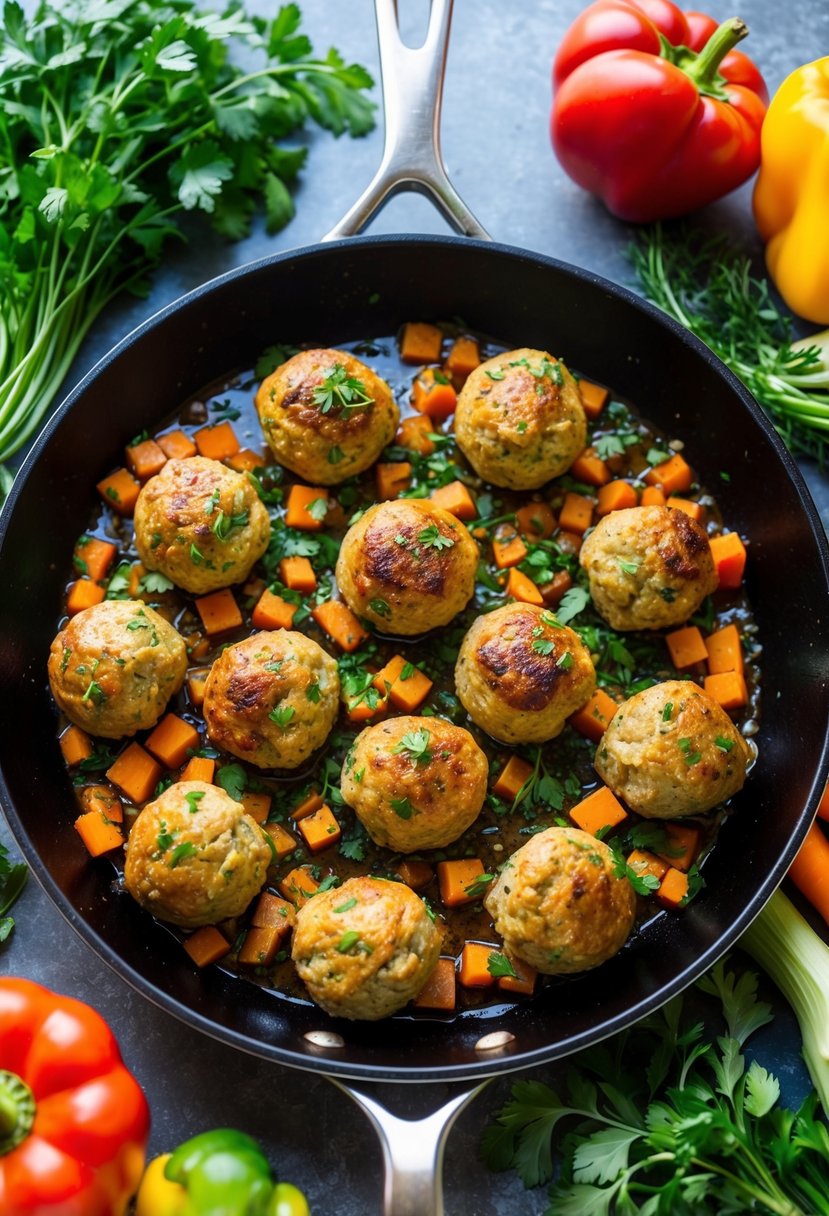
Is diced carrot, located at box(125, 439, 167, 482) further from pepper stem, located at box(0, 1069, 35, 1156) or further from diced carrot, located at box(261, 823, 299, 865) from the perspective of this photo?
pepper stem, located at box(0, 1069, 35, 1156)

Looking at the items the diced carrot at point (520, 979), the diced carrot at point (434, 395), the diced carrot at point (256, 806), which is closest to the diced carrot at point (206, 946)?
the diced carrot at point (256, 806)

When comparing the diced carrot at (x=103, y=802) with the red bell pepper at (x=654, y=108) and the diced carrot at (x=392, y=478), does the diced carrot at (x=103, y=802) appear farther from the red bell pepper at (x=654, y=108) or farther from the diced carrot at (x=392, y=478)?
the red bell pepper at (x=654, y=108)

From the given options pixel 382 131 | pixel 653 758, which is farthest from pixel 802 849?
pixel 382 131

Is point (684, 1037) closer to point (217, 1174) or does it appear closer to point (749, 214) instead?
point (217, 1174)

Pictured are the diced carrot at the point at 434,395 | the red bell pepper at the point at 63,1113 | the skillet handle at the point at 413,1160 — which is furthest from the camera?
the diced carrot at the point at 434,395

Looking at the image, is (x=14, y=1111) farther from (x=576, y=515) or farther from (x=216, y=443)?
(x=576, y=515)

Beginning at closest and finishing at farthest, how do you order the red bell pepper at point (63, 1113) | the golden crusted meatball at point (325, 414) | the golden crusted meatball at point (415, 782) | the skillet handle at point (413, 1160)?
the skillet handle at point (413, 1160)
the red bell pepper at point (63, 1113)
the golden crusted meatball at point (415, 782)
the golden crusted meatball at point (325, 414)
